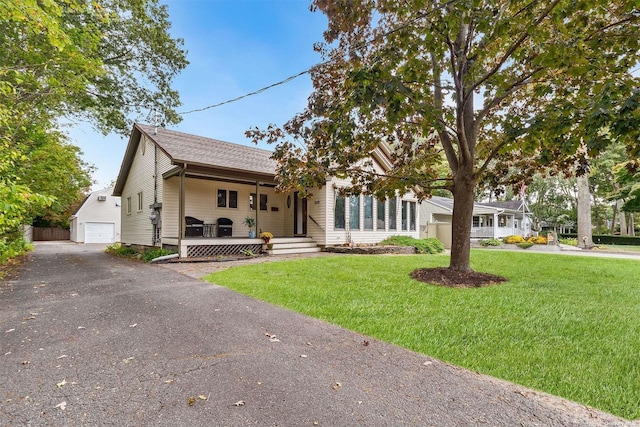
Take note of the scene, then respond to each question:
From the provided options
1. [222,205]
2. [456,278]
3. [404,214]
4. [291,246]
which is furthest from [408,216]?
[456,278]

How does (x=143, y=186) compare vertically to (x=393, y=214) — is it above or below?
above

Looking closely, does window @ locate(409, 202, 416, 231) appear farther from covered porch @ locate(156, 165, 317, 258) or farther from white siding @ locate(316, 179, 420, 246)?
covered porch @ locate(156, 165, 317, 258)

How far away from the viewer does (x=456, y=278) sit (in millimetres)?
6902

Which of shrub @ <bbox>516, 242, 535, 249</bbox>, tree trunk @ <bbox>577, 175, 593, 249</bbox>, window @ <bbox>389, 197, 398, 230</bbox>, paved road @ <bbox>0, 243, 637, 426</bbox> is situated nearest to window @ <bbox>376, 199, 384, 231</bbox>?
window @ <bbox>389, 197, 398, 230</bbox>

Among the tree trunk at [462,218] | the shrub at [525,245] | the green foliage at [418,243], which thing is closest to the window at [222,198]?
the green foliage at [418,243]

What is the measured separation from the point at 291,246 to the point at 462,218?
750 centimetres

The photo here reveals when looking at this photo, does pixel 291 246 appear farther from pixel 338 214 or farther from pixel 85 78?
pixel 85 78

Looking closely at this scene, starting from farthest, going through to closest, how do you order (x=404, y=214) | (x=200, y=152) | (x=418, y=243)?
(x=404, y=214)
(x=418, y=243)
(x=200, y=152)

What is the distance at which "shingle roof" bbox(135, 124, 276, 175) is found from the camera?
11123 millimetres

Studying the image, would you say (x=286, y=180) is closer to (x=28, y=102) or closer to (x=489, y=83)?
(x=489, y=83)

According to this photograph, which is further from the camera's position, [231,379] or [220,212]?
[220,212]

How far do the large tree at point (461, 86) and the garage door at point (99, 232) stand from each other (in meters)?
28.1

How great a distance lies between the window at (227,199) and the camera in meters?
14.1

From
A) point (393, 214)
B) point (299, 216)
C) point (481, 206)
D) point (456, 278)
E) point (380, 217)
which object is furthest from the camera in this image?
point (481, 206)
